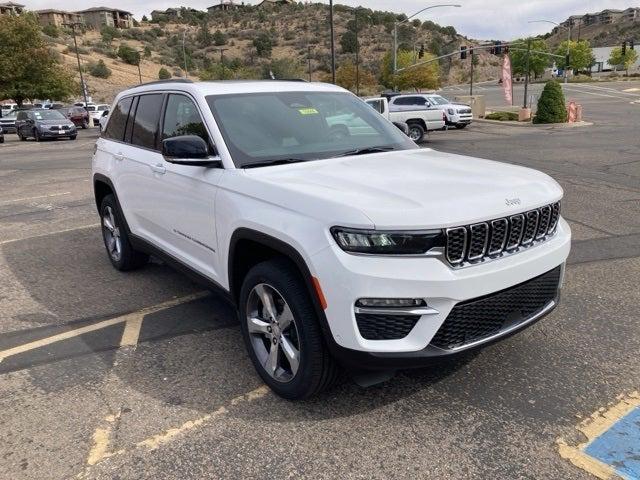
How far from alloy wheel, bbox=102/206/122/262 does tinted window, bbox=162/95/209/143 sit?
1673 millimetres

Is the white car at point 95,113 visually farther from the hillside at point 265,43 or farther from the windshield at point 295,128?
the windshield at point 295,128

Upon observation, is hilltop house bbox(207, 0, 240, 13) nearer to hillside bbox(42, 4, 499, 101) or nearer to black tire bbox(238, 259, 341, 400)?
hillside bbox(42, 4, 499, 101)

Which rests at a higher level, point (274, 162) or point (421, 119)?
point (274, 162)

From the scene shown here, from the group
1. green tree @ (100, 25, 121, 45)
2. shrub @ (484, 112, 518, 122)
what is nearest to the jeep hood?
shrub @ (484, 112, 518, 122)

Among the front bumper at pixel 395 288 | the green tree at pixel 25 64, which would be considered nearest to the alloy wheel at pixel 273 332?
the front bumper at pixel 395 288

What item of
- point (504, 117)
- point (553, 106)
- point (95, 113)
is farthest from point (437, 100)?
point (95, 113)

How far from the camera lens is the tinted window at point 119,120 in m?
5.31

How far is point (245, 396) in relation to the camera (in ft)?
11.0

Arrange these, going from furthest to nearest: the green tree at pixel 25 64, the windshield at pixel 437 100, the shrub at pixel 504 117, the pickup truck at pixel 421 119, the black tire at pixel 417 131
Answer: the green tree at pixel 25 64 < the shrub at pixel 504 117 < the windshield at pixel 437 100 < the black tire at pixel 417 131 < the pickup truck at pixel 421 119

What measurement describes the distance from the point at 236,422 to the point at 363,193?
4.71 feet

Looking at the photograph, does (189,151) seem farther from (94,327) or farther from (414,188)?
(94,327)

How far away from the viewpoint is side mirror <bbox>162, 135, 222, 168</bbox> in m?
3.48

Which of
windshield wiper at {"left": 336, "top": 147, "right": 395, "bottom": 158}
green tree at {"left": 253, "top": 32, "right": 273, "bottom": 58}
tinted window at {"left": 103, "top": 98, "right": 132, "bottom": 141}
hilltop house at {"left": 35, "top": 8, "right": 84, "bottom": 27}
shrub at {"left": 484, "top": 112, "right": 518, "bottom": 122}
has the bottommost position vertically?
shrub at {"left": 484, "top": 112, "right": 518, "bottom": 122}

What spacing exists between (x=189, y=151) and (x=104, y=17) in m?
164
